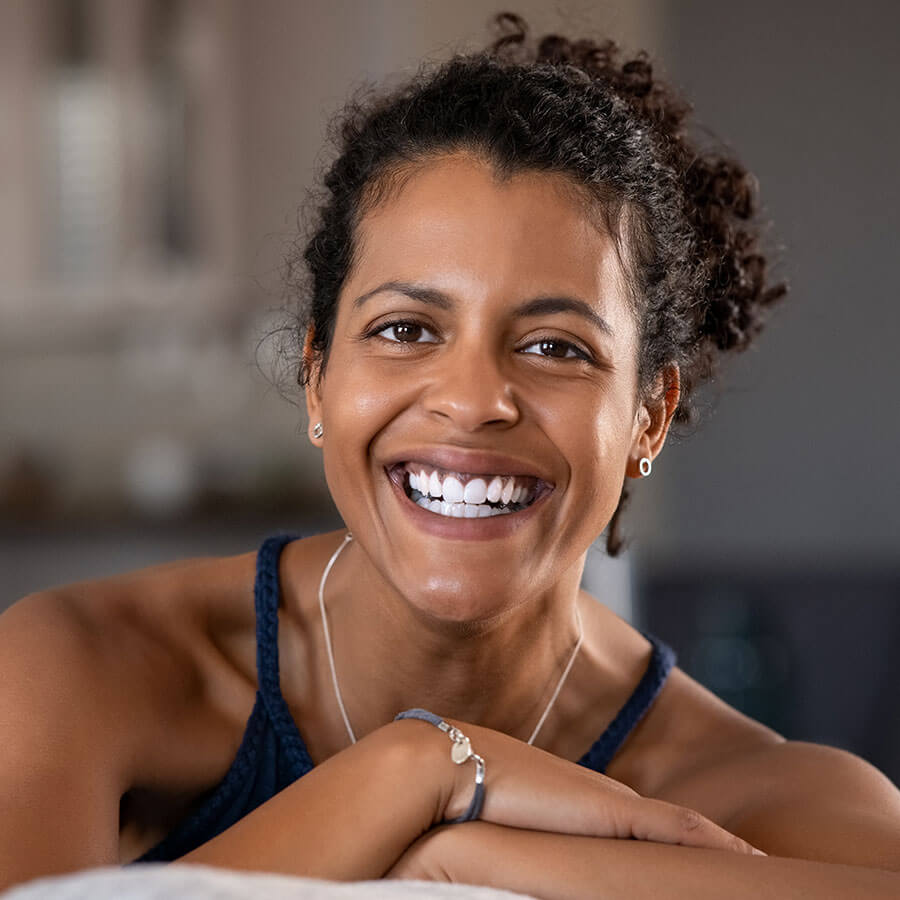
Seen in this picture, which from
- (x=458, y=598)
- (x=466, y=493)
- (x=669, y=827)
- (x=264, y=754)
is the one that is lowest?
(x=264, y=754)

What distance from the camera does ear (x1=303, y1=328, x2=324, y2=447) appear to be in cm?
146

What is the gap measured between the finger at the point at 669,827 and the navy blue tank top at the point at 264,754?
17.1 inches

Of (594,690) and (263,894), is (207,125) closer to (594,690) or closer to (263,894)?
(594,690)

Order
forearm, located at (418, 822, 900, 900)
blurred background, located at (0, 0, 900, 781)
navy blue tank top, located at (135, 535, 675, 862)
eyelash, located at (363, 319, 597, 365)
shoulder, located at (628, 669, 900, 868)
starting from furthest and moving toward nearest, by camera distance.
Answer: blurred background, located at (0, 0, 900, 781), navy blue tank top, located at (135, 535, 675, 862), eyelash, located at (363, 319, 597, 365), shoulder, located at (628, 669, 900, 868), forearm, located at (418, 822, 900, 900)

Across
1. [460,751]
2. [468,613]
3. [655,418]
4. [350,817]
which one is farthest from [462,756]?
[655,418]

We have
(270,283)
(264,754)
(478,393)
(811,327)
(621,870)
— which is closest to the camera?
(621,870)

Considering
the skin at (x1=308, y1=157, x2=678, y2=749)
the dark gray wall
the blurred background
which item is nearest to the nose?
the skin at (x1=308, y1=157, x2=678, y2=749)

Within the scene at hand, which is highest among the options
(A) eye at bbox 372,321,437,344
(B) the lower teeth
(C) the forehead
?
(C) the forehead

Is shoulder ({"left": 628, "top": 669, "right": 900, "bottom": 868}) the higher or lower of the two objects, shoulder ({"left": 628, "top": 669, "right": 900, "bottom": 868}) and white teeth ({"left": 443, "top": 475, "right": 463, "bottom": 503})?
the lower

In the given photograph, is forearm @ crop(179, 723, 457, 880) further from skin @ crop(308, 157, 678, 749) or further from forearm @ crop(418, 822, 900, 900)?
skin @ crop(308, 157, 678, 749)

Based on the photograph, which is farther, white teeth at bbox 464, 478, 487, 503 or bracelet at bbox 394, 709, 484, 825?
white teeth at bbox 464, 478, 487, 503

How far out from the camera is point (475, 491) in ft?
4.07

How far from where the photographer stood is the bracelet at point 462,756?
1.05 m

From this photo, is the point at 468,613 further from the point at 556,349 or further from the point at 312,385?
the point at 312,385
